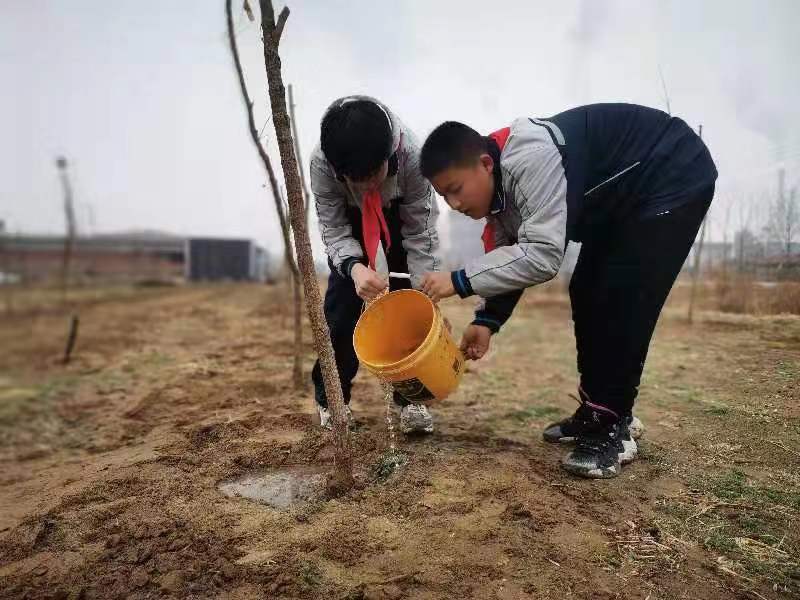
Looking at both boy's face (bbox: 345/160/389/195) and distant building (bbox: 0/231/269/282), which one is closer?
boy's face (bbox: 345/160/389/195)

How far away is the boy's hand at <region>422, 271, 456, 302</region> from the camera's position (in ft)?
6.84

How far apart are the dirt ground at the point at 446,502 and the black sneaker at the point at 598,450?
0.05 metres

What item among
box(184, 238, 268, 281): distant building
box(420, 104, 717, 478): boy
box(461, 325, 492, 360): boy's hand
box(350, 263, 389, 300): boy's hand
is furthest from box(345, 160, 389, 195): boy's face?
box(184, 238, 268, 281): distant building

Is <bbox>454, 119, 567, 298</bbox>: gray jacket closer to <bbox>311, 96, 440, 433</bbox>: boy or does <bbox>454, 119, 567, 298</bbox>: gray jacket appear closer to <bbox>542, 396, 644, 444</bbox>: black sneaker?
<bbox>311, 96, 440, 433</bbox>: boy

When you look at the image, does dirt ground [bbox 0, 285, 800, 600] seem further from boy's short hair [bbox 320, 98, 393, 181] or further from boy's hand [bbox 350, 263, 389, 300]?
boy's short hair [bbox 320, 98, 393, 181]

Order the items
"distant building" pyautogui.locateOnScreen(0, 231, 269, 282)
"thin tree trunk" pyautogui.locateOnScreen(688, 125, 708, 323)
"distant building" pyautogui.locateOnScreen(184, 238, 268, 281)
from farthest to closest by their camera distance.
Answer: "distant building" pyautogui.locateOnScreen(184, 238, 268, 281), "distant building" pyautogui.locateOnScreen(0, 231, 269, 282), "thin tree trunk" pyautogui.locateOnScreen(688, 125, 708, 323)

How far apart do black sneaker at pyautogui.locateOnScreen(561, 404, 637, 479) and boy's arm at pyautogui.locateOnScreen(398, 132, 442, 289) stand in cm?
96

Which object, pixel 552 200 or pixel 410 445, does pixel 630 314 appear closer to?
pixel 552 200

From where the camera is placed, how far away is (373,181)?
2236 mm

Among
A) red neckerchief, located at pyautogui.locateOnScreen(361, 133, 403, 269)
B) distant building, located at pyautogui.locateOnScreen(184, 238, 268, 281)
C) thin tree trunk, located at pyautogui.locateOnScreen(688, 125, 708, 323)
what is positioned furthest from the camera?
distant building, located at pyautogui.locateOnScreen(184, 238, 268, 281)

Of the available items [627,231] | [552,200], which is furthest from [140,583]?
[627,231]

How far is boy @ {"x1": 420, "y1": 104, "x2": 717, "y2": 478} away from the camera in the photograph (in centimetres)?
196

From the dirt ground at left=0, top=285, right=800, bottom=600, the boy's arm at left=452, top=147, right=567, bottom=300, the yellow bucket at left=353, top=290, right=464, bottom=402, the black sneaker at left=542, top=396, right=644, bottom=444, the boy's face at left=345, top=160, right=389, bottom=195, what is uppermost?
the boy's face at left=345, top=160, right=389, bottom=195

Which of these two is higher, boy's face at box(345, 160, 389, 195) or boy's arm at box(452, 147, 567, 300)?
boy's face at box(345, 160, 389, 195)
